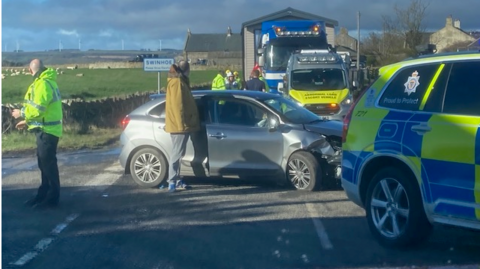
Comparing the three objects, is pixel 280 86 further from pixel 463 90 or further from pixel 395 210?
pixel 463 90

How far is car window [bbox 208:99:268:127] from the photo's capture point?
37.1 feet

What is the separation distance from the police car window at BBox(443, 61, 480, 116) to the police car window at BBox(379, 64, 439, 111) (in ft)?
0.89

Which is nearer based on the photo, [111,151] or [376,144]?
[376,144]

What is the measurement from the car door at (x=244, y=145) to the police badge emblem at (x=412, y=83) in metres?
3.82

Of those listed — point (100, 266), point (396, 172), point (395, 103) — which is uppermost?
point (395, 103)

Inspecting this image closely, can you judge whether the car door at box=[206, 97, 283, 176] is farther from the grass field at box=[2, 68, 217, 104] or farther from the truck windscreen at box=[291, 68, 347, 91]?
the grass field at box=[2, 68, 217, 104]

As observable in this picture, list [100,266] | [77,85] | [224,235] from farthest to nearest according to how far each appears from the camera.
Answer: [77,85], [224,235], [100,266]

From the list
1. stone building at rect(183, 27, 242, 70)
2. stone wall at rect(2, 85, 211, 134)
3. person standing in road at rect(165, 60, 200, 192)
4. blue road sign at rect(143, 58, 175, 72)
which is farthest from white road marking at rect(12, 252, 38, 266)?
stone building at rect(183, 27, 242, 70)

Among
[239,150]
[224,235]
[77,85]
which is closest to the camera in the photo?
[224,235]

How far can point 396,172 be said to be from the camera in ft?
23.7

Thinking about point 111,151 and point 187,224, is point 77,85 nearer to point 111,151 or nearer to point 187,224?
point 111,151

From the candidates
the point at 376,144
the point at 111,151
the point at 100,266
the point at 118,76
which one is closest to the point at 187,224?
the point at 100,266

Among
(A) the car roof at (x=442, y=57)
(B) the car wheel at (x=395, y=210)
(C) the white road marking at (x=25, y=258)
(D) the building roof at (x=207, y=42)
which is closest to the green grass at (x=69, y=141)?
(C) the white road marking at (x=25, y=258)

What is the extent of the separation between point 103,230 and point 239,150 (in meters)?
3.12
